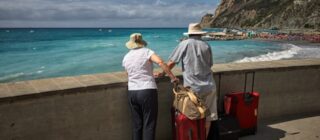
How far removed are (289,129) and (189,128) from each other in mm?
2234

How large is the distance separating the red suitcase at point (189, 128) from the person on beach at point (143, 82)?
11.6 inches

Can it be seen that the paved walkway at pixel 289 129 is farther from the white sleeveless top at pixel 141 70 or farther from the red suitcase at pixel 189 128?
the white sleeveless top at pixel 141 70

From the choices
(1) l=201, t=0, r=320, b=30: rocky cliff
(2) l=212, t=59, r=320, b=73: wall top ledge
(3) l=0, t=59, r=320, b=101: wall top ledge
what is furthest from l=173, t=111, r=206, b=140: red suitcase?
(1) l=201, t=0, r=320, b=30: rocky cliff

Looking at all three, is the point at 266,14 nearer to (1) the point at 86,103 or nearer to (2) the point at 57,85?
(1) the point at 86,103

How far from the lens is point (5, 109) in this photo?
3.18 meters

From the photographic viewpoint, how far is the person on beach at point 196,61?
3678mm

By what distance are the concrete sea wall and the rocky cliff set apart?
97.7 meters

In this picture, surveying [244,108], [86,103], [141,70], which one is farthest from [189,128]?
[244,108]

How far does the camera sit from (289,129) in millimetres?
5023

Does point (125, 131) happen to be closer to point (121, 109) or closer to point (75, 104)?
point (121, 109)

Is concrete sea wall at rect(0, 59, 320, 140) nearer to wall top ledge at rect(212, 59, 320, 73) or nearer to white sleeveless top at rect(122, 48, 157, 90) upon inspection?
wall top ledge at rect(212, 59, 320, 73)

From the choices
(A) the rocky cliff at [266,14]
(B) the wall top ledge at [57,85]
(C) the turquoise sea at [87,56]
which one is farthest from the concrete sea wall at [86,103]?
(A) the rocky cliff at [266,14]

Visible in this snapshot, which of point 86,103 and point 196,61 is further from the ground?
point 196,61

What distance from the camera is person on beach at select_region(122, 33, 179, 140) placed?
3.48 meters
